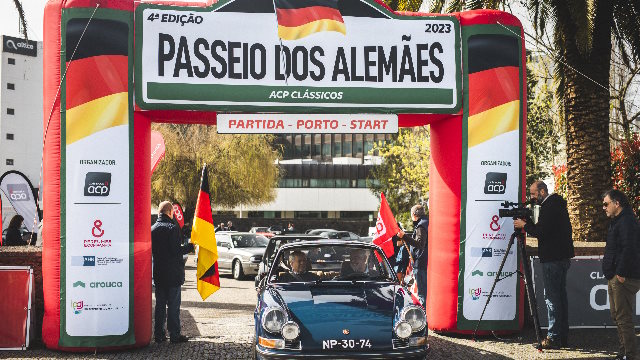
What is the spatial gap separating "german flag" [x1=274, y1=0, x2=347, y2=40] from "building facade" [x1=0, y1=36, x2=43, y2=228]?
72.1m

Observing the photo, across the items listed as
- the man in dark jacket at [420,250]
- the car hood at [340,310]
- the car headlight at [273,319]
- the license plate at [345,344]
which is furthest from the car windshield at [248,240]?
the license plate at [345,344]

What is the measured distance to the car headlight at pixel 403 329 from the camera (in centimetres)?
644

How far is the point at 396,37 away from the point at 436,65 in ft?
2.32

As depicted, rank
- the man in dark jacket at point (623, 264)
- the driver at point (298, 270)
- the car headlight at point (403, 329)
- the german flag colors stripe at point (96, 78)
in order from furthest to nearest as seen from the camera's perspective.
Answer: the german flag colors stripe at point (96, 78)
the man in dark jacket at point (623, 264)
the driver at point (298, 270)
the car headlight at point (403, 329)

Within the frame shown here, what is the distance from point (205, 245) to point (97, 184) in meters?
1.70

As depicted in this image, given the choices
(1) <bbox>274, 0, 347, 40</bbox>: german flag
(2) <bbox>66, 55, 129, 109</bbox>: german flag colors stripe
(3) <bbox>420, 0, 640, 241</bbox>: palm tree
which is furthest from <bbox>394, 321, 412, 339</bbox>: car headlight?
(3) <bbox>420, 0, 640, 241</bbox>: palm tree

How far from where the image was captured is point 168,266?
9.29 metres

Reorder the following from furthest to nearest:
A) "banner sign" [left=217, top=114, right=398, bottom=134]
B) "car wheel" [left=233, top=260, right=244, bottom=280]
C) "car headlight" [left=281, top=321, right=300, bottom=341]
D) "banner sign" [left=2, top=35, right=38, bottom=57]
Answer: "banner sign" [left=2, top=35, right=38, bottom=57]
"car wheel" [left=233, top=260, right=244, bottom=280]
"banner sign" [left=217, top=114, right=398, bottom=134]
"car headlight" [left=281, top=321, right=300, bottom=341]

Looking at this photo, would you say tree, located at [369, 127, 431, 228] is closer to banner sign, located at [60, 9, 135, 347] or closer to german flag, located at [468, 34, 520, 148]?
german flag, located at [468, 34, 520, 148]

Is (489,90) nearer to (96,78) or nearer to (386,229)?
(386,229)

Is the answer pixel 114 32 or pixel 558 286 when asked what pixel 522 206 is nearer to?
pixel 558 286

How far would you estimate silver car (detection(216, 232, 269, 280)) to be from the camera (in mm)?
20312

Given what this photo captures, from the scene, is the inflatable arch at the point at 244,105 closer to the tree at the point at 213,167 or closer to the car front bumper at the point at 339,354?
the car front bumper at the point at 339,354

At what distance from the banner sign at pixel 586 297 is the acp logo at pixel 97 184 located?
A: 646 cm
